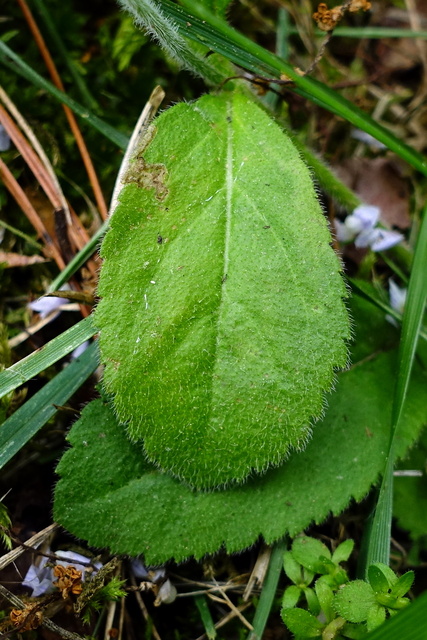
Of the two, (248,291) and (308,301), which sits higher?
(248,291)

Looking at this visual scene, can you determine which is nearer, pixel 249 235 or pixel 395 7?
pixel 249 235

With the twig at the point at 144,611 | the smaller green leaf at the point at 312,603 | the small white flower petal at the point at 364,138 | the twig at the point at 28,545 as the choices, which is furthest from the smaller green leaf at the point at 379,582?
the small white flower petal at the point at 364,138

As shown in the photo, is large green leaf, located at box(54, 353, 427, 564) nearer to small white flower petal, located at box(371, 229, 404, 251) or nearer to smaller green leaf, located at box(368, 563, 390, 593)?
smaller green leaf, located at box(368, 563, 390, 593)

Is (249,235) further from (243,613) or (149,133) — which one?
(243,613)

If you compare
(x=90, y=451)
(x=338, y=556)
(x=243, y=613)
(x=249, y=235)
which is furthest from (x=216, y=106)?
(x=243, y=613)

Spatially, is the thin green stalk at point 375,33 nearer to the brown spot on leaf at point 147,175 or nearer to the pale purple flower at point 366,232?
the pale purple flower at point 366,232
